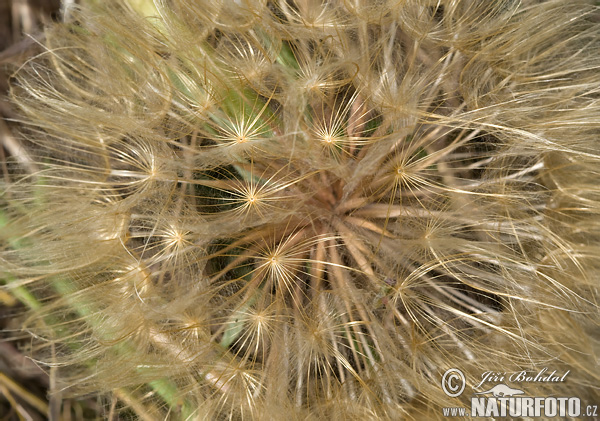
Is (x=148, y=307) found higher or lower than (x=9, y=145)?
lower

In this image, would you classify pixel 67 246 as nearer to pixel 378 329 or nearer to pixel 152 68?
pixel 152 68

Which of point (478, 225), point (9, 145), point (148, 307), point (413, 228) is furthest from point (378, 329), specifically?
point (9, 145)

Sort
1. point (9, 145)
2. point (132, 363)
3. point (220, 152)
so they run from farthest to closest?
1. point (9, 145)
2. point (132, 363)
3. point (220, 152)

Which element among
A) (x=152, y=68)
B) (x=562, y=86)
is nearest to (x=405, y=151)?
(x=562, y=86)

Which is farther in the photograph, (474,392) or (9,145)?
(9,145)

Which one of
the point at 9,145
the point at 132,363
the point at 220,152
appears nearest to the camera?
the point at 220,152

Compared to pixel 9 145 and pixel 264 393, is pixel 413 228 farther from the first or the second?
pixel 9 145

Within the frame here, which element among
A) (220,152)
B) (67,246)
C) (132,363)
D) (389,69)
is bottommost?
(132,363)
